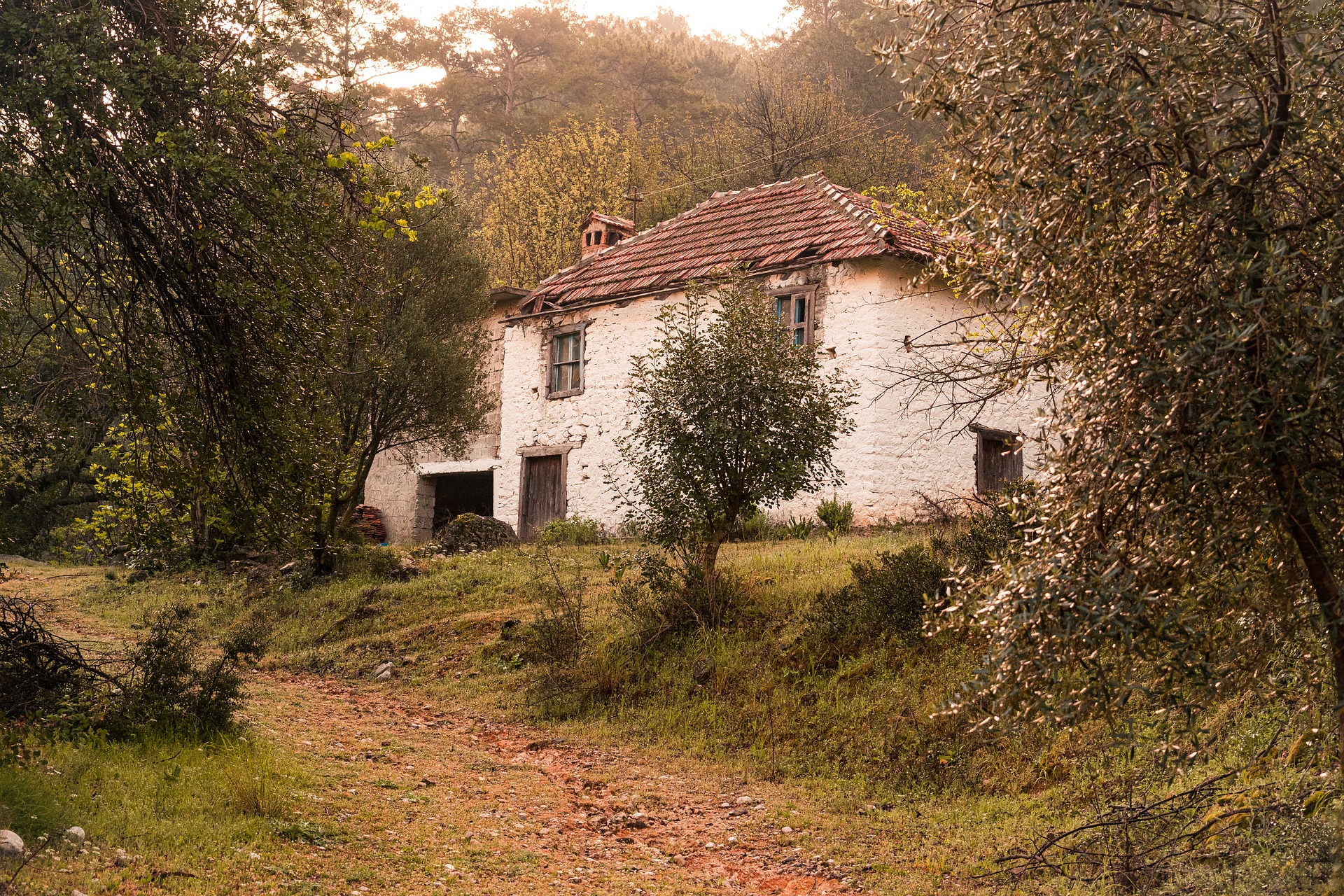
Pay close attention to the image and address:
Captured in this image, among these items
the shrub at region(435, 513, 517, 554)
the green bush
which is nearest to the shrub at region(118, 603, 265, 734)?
the green bush

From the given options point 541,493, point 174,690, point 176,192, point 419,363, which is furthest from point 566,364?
point 176,192

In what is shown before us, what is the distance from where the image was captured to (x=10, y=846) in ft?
18.4

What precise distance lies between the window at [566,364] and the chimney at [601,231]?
3.56m

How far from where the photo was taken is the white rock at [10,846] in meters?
5.55

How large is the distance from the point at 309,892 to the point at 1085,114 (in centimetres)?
580

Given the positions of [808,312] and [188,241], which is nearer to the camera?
[188,241]

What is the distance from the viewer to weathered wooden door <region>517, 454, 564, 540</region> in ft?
75.8

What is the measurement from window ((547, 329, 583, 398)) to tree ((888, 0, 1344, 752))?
59.9 feet

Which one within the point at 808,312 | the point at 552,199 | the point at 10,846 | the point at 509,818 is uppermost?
the point at 552,199

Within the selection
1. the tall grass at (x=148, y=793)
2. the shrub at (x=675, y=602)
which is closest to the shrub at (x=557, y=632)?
the shrub at (x=675, y=602)

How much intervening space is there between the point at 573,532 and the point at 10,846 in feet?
51.9

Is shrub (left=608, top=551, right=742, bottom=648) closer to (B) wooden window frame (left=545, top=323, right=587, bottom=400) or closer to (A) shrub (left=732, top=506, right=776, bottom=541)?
(A) shrub (left=732, top=506, right=776, bottom=541)

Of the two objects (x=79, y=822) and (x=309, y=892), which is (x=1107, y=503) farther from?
(x=79, y=822)

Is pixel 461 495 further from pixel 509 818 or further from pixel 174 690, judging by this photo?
pixel 509 818
